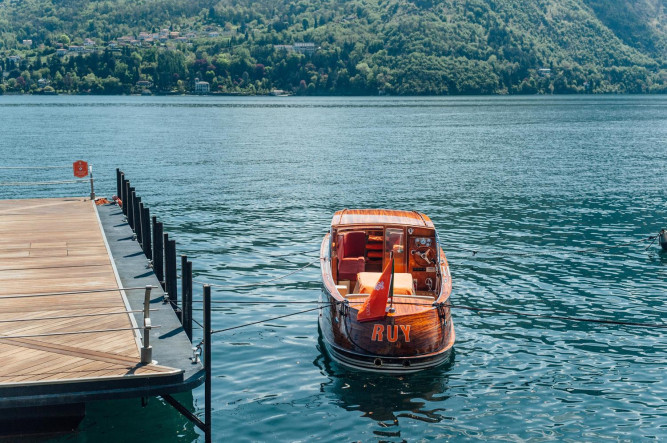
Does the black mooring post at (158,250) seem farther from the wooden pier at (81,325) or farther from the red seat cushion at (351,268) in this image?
the red seat cushion at (351,268)

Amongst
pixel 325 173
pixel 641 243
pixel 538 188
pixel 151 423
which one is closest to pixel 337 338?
pixel 151 423

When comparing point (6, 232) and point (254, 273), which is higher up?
point (6, 232)

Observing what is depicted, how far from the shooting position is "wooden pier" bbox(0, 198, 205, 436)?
1377 cm

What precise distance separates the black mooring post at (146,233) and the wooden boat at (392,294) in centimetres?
543

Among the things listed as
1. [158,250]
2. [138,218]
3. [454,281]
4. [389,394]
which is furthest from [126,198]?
[389,394]

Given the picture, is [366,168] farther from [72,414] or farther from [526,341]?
[72,414]

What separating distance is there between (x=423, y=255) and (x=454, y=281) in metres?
6.10

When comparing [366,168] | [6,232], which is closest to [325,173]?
[366,168]

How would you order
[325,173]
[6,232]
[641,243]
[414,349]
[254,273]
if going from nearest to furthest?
[414,349] → [6,232] → [254,273] → [641,243] → [325,173]

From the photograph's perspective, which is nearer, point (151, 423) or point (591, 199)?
point (151, 423)

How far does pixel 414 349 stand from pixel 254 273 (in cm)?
1203

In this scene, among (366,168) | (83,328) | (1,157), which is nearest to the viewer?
(83,328)

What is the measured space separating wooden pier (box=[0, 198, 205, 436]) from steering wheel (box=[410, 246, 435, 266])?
7.58m

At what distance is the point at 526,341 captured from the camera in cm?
2203
